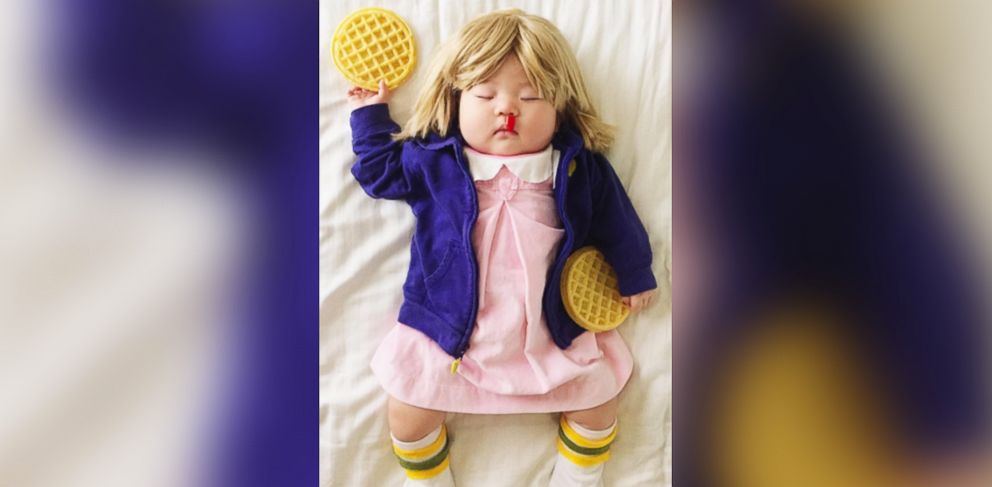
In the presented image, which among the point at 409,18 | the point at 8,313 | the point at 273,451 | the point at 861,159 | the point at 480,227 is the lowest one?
the point at 273,451

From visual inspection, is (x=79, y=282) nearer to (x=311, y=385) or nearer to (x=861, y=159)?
(x=311, y=385)

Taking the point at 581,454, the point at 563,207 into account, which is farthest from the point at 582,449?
the point at 563,207

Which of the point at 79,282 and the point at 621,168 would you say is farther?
the point at 621,168

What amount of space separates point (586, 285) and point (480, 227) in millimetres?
156

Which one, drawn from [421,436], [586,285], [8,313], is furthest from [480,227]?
[8,313]

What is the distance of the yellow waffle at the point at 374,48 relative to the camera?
78cm

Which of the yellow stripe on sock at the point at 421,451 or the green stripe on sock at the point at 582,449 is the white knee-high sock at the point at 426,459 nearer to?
the yellow stripe on sock at the point at 421,451

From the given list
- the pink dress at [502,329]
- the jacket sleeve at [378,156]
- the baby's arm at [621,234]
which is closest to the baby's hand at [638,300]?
the baby's arm at [621,234]

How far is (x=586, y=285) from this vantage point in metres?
0.82

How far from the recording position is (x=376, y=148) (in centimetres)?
80

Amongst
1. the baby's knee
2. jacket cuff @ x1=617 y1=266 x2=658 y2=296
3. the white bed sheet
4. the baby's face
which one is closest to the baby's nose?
the baby's face

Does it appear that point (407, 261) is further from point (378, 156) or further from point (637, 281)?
point (637, 281)

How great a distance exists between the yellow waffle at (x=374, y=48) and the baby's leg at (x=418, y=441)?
41cm

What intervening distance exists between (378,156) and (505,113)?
0.17 metres
